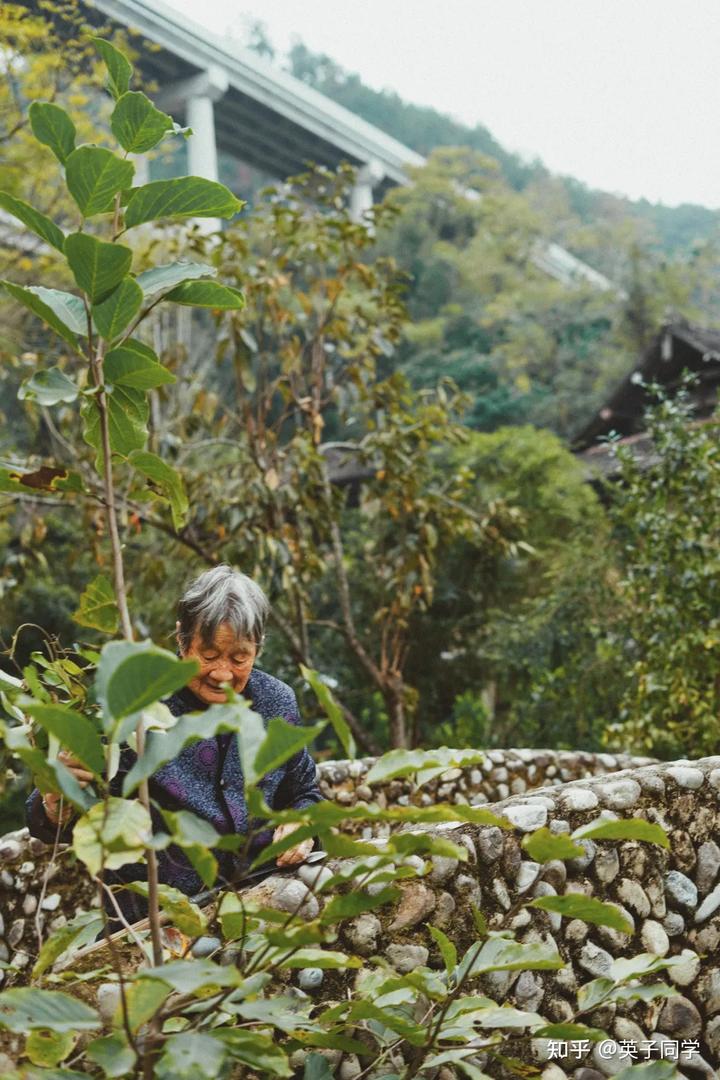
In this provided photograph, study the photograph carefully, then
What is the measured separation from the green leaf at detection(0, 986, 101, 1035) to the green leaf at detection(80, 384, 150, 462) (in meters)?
0.52

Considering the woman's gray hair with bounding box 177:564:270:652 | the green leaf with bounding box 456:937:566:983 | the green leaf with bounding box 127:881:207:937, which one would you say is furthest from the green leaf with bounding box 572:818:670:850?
the woman's gray hair with bounding box 177:564:270:652

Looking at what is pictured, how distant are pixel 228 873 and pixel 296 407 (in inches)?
107

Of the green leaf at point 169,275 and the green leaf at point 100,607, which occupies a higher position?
the green leaf at point 169,275

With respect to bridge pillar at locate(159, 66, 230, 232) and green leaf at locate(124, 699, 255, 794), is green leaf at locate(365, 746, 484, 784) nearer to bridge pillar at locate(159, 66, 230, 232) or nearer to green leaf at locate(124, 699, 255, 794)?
green leaf at locate(124, 699, 255, 794)

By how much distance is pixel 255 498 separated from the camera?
12.8 ft

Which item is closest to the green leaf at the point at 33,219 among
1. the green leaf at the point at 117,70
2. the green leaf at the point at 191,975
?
the green leaf at the point at 117,70

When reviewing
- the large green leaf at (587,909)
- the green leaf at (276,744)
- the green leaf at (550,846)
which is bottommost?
the large green leaf at (587,909)

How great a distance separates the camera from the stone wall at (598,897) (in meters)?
1.35

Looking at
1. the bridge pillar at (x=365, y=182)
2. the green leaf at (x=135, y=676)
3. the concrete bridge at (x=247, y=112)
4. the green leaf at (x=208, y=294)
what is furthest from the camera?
the bridge pillar at (x=365, y=182)

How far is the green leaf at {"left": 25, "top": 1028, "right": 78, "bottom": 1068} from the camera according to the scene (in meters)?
0.90

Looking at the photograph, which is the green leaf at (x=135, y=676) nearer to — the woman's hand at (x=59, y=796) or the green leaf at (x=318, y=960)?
the green leaf at (x=318, y=960)

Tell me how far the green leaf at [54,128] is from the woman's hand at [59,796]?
2.25 feet

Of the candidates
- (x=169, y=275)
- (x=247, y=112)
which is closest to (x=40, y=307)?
(x=169, y=275)

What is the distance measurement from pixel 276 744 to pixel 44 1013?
0.89 ft
